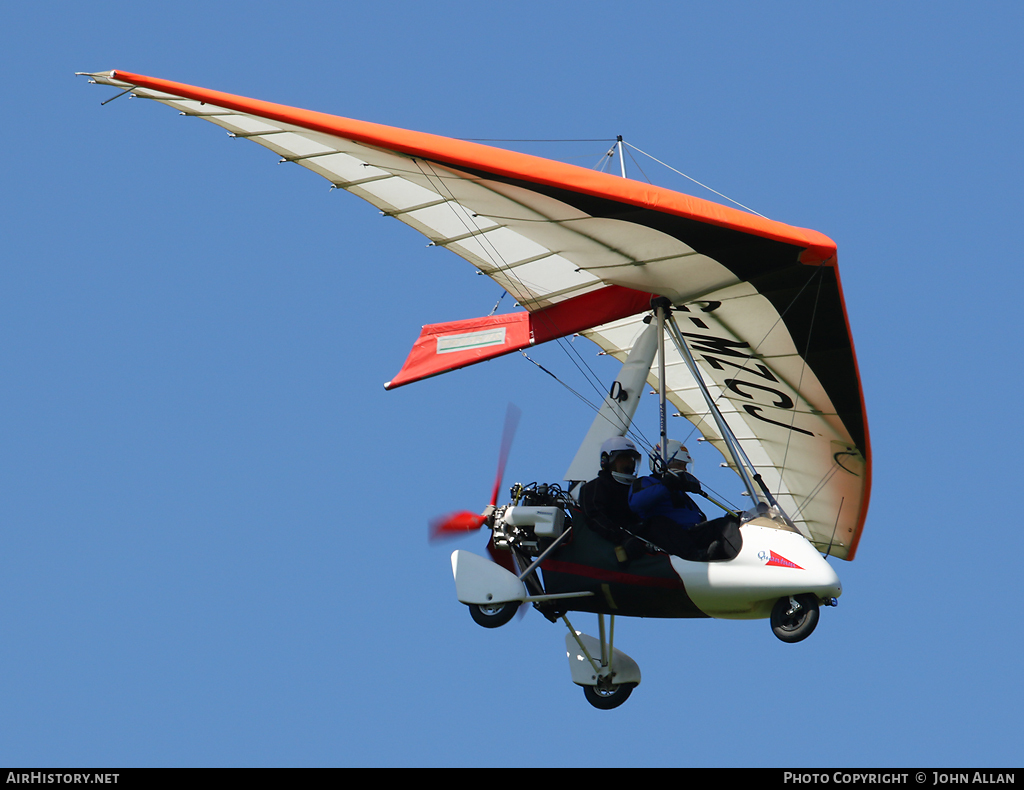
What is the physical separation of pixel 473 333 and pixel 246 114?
17.8 ft

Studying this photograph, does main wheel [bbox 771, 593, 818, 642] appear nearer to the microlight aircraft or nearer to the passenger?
the microlight aircraft

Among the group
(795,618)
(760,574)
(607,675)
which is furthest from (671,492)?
(607,675)

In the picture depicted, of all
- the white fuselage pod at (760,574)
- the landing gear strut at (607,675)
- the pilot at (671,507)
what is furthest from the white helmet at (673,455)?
the landing gear strut at (607,675)

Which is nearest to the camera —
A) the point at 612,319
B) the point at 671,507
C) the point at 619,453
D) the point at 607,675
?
the point at 619,453

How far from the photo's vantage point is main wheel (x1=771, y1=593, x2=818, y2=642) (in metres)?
15.6

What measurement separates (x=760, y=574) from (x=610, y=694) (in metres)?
3.89

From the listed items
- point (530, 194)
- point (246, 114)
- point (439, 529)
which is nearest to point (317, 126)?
point (246, 114)

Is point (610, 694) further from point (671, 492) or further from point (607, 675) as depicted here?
point (671, 492)

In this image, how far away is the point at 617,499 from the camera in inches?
640

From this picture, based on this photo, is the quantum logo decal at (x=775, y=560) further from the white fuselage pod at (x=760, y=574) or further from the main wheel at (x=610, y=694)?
the main wheel at (x=610, y=694)

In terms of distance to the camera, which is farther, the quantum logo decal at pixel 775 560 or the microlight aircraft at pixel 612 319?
the quantum logo decal at pixel 775 560

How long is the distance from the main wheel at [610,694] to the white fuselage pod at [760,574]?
2.97 m

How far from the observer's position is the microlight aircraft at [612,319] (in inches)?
583

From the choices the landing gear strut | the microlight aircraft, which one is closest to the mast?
the microlight aircraft
